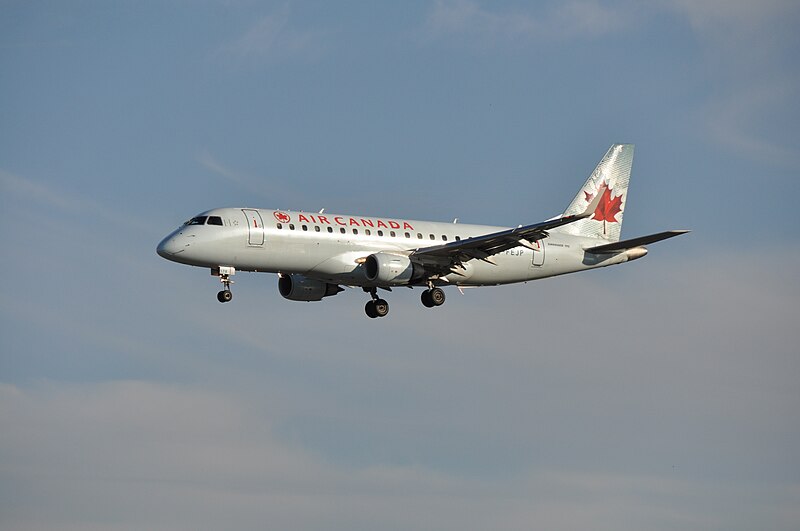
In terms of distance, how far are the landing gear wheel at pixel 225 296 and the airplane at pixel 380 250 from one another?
0.13 ft

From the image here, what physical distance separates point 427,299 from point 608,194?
1228cm

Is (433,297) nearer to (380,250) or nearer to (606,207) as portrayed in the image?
(380,250)

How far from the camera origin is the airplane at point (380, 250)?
54.4 meters

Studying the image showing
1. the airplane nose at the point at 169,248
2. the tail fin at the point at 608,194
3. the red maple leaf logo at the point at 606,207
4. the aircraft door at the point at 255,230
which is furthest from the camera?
the red maple leaf logo at the point at 606,207

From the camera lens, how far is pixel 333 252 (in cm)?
5603

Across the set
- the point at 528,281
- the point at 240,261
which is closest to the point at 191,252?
the point at 240,261

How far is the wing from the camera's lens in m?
55.8

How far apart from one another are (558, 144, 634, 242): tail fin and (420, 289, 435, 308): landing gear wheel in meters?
9.08

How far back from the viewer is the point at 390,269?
56.3 metres

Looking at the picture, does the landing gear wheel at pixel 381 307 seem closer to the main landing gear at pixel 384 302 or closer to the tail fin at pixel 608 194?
the main landing gear at pixel 384 302

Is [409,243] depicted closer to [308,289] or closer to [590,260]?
[308,289]

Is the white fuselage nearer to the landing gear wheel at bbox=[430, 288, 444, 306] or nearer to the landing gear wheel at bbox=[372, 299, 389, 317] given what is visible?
the landing gear wheel at bbox=[430, 288, 444, 306]

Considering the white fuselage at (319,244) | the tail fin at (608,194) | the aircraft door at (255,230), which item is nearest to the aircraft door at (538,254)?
the white fuselage at (319,244)

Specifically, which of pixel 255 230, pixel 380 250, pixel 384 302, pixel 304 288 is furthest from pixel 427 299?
pixel 255 230
